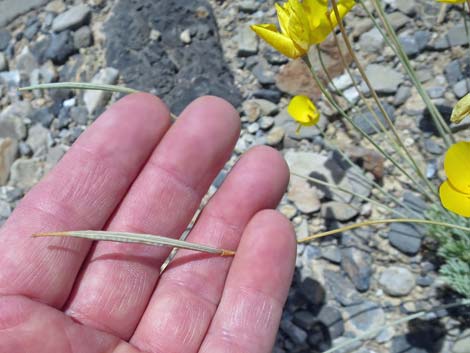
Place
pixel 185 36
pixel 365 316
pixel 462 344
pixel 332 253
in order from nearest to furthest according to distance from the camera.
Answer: pixel 462 344 → pixel 365 316 → pixel 332 253 → pixel 185 36

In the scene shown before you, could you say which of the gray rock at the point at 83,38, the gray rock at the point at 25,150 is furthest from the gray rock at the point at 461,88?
the gray rock at the point at 25,150

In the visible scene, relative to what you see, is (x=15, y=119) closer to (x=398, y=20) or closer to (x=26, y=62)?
(x=26, y=62)

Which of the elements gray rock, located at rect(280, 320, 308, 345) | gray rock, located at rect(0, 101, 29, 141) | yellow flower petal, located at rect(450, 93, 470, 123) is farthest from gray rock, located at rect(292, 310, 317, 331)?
gray rock, located at rect(0, 101, 29, 141)

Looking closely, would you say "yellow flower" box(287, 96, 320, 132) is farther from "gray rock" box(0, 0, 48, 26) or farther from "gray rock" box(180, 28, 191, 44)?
"gray rock" box(0, 0, 48, 26)

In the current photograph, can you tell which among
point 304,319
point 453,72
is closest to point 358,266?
point 304,319

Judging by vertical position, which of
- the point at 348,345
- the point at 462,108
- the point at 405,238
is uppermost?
the point at 462,108

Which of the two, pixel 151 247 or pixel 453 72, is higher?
pixel 151 247

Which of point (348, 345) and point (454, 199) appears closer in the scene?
point (454, 199)

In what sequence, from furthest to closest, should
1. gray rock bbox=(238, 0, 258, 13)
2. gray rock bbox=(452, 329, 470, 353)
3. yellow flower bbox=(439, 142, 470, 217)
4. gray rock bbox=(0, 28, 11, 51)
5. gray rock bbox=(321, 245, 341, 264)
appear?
1. gray rock bbox=(0, 28, 11, 51)
2. gray rock bbox=(238, 0, 258, 13)
3. gray rock bbox=(321, 245, 341, 264)
4. gray rock bbox=(452, 329, 470, 353)
5. yellow flower bbox=(439, 142, 470, 217)
